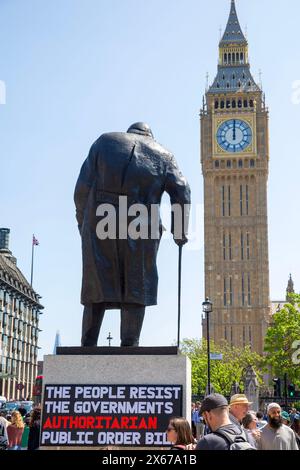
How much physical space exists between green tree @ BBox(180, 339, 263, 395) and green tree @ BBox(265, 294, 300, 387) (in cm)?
1345

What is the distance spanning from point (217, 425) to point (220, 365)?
6911 cm

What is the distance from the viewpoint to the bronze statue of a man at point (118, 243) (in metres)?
8.24

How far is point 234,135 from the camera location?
302 feet

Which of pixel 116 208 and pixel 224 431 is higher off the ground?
pixel 116 208

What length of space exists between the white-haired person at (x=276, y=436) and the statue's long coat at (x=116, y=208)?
1991 mm

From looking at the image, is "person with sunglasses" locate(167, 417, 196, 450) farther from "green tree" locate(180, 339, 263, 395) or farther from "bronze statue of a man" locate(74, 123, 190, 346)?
"green tree" locate(180, 339, 263, 395)

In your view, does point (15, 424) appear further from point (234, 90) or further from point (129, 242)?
point (234, 90)

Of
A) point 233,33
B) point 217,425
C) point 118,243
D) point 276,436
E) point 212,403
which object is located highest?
point 233,33

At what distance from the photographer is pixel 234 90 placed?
9350 centimetres

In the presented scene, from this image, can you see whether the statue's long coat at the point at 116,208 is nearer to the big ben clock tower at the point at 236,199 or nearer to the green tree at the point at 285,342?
the green tree at the point at 285,342

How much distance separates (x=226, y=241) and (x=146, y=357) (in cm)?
8485

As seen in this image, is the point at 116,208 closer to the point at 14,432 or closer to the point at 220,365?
the point at 14,432

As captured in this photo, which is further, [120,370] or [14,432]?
[14,432]

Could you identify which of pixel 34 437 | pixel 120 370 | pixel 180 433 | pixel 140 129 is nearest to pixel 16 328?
pixel 34 437
